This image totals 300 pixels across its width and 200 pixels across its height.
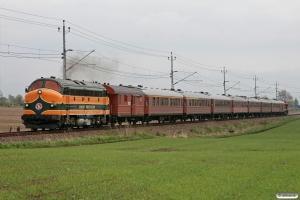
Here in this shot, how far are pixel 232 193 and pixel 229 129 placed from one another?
4981 cm

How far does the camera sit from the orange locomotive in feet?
116

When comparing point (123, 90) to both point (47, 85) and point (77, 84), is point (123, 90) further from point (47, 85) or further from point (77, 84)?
point (47, 85)

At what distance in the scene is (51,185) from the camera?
1276cm

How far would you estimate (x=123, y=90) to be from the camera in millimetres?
48344

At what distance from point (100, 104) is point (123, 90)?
19.4 ft

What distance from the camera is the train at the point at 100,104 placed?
35812 millimetres

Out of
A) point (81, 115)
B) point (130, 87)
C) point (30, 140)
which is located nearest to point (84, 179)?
point (30, 140)

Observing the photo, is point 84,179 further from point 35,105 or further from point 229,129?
point 229,129

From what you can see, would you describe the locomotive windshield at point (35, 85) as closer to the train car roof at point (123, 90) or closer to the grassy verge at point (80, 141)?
the grassy verge at point (80, 141)

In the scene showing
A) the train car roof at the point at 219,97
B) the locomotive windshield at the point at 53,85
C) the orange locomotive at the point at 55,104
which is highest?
the train car roof at the point at 219,97

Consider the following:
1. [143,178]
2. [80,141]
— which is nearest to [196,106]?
[80,141]

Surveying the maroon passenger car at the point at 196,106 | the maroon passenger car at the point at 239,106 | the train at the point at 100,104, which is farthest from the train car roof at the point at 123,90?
the maroon passenger car at the point at 239,106

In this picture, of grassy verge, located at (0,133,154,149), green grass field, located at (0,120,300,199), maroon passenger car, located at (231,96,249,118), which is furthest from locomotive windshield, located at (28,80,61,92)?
maroon passenger car, located at (231,96,249,118)

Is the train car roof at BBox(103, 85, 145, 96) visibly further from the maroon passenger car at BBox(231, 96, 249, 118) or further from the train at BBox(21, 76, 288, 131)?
the maroon passenger car at BBox(231, 96, 249, 118)
